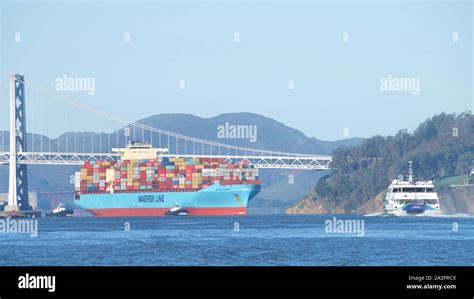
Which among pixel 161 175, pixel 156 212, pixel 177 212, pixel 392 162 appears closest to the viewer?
pixel 177 212

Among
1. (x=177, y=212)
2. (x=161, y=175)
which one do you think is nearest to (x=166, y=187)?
(x=161, y=175)

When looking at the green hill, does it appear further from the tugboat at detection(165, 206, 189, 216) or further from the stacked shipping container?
the tugboat at detection(165, 206, 189, 216)

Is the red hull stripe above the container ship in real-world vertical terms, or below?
below

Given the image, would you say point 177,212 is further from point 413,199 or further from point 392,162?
point 392,162

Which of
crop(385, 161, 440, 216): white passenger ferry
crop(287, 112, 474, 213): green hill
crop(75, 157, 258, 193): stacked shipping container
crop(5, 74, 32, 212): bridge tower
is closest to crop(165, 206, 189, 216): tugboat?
crop(75, 157, 258, 193): stacked shipping container

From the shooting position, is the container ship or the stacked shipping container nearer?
the container ship

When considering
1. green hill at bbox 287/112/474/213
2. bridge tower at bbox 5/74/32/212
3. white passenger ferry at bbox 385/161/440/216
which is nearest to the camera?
white passenger ferry at bbox 385/161/440/216
